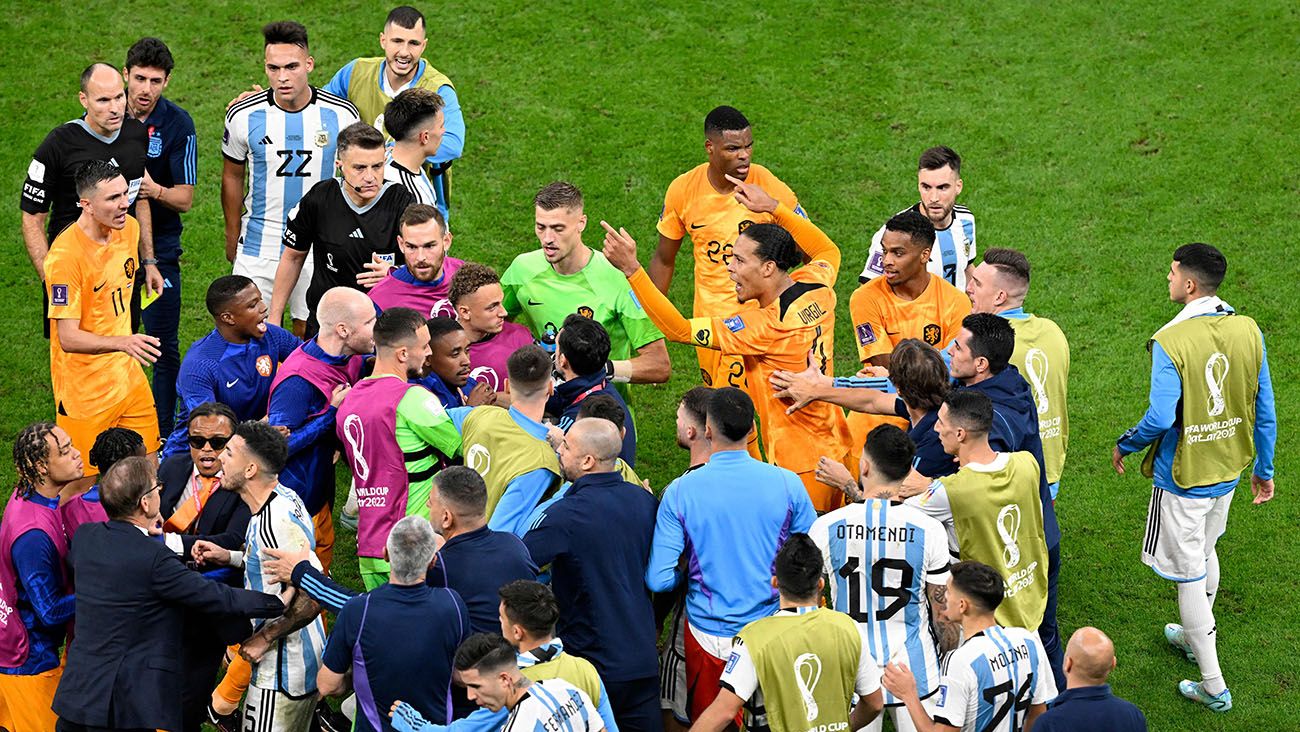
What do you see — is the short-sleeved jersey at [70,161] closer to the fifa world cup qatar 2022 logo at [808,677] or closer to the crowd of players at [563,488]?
the crowd of players at [563,488]

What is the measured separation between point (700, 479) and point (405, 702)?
1.44 metres

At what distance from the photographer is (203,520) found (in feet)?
19.6

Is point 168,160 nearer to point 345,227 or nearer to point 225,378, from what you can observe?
point 345,227

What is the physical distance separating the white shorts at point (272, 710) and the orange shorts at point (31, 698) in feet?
2.71

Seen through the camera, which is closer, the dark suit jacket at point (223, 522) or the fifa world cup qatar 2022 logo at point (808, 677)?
the fifa world cup qatar 2022 logo at point (808, 677)

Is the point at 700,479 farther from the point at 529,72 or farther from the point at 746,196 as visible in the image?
the point at 529,72

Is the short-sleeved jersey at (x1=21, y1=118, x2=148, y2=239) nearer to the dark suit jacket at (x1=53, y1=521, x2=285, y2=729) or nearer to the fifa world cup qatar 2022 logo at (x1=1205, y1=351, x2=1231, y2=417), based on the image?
the dark suit jacket at (x1=53, y1=521, x2=285, y2=729)

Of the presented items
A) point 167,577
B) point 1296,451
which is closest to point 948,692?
point 167,577

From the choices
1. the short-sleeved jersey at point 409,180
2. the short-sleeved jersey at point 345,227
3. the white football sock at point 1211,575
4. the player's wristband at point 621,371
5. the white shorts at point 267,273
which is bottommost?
the white football sock at point 1211,575

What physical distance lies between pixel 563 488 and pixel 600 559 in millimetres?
519

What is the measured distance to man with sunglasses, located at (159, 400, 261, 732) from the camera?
229 inches

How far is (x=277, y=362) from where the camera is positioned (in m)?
7.14

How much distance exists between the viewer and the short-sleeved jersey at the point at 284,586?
19.0 ft

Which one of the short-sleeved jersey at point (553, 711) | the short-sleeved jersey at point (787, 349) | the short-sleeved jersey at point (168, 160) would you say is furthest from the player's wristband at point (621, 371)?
the short-sleeved jersey at point (168, 160)
